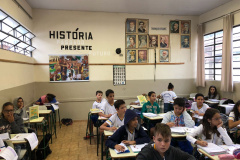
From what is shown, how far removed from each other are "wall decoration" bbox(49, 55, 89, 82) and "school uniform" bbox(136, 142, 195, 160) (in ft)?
17.5

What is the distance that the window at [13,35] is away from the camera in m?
4.17

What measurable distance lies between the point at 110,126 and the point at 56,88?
4.19 m

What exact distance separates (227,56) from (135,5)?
3421 mm

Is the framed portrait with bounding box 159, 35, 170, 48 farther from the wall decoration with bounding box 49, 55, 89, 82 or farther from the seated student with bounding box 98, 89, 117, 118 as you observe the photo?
the seated student with bounding box 98, 89, 117, 118

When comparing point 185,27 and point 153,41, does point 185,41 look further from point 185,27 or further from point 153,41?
point 153,41

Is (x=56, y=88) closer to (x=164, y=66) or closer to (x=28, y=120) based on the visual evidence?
(x=28, y=120)

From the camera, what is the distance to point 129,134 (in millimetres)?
2447

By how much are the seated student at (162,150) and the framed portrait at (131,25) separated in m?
5.79

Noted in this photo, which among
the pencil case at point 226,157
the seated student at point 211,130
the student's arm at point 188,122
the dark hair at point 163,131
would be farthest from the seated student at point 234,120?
the dark hair at point 163,131

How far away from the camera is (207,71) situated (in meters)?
7.30

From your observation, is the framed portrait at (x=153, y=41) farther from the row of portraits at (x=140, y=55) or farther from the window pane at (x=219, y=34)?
the window pane at (x=219, y=34)

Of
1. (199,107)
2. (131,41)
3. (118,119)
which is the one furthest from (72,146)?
(131,41)

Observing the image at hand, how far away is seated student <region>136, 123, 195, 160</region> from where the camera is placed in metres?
1.70

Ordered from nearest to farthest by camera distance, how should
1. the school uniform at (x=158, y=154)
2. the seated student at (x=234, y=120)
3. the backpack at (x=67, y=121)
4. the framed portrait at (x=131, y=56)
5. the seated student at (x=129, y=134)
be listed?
the school uniform at (x=158, y=154), the seated student at (x=129, y=134), the seated student at (x=234, y=120), the backpack at (x=67, y=121), the framed portrait at (x=131, y=56)
